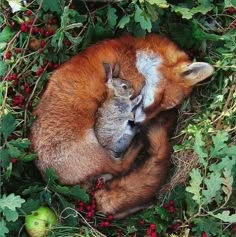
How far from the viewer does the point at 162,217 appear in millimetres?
5207

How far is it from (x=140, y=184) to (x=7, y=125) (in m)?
0.97

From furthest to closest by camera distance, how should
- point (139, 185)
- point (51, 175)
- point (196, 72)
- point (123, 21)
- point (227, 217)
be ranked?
1. point (196, 72)
2. point (123, 21)
3. point (139, 185)
4. point (51, 175)
5. point (227, 217)

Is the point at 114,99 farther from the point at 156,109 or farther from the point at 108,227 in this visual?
the point at 108,227

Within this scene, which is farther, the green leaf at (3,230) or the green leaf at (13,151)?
the green leaf at (13,151)

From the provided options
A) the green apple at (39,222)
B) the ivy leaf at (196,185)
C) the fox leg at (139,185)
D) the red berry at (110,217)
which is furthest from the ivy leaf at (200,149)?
the green apple at (39,222)

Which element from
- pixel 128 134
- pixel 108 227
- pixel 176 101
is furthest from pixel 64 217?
pixel 176 101

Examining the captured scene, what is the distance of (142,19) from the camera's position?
528 centimetres

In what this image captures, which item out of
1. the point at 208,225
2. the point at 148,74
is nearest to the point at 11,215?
the point at 208,225

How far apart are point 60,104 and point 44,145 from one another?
31 cm

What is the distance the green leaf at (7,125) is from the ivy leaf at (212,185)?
129cm

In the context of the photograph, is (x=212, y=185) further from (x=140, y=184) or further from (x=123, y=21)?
(x=123, y=21)

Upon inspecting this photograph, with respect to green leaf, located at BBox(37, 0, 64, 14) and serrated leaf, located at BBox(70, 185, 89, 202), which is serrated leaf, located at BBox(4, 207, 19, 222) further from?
green leaf, located at BBox(37, 0, 64, 14)

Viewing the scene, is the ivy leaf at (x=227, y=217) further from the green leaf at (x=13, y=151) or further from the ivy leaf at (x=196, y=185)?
the green leaf at (x=13, y=151)

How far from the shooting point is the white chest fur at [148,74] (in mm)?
5492
